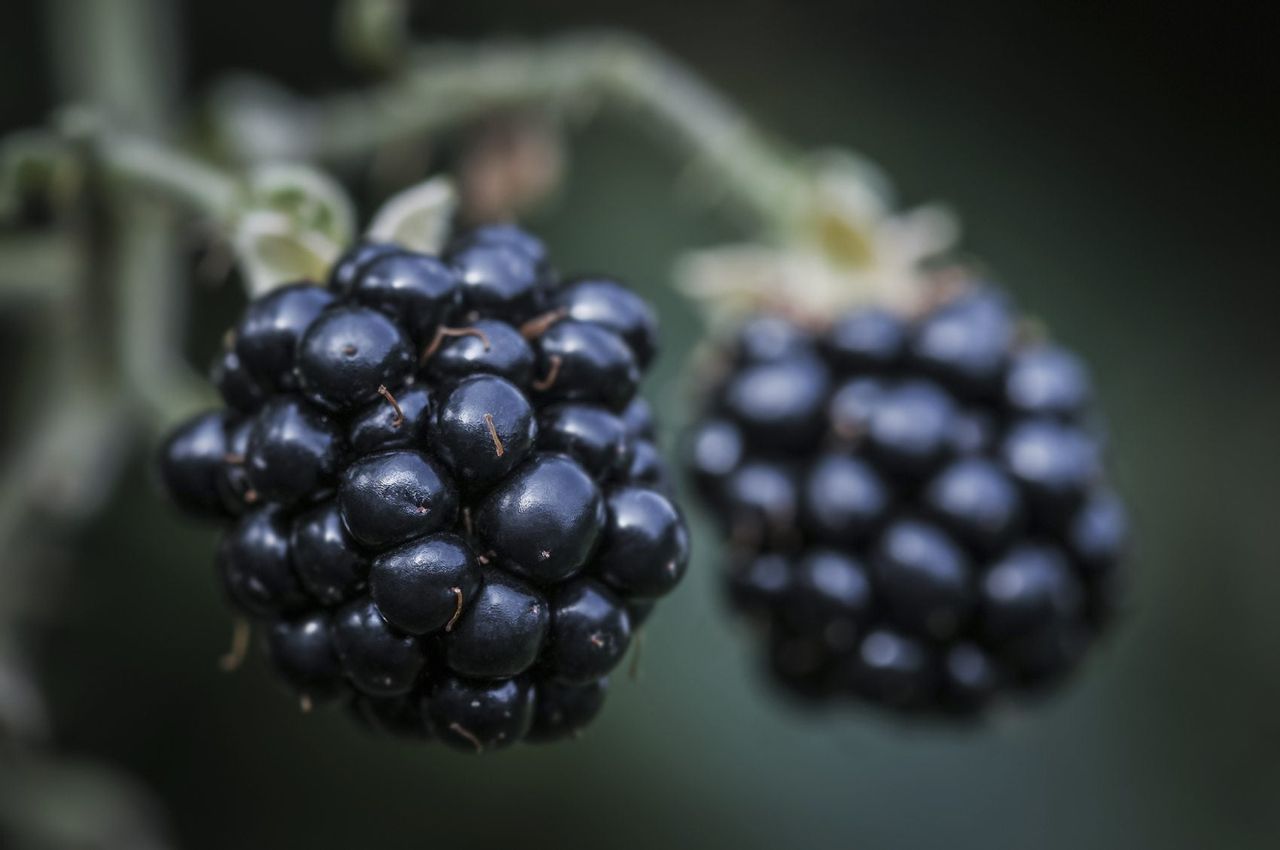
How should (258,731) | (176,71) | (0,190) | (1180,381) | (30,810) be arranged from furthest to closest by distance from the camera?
(1180,381) → (258,731) → (176,71) → (30,810) → (0,190)

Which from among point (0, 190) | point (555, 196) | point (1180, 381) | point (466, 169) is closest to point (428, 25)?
point (555, 196)

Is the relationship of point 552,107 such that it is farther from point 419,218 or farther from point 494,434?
point 494,434

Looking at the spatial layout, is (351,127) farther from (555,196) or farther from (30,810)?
(30,810)

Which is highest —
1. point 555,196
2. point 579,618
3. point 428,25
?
point 428,25

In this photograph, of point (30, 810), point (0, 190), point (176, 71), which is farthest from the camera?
point (176, 71)

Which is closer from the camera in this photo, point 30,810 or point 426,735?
point 426,735

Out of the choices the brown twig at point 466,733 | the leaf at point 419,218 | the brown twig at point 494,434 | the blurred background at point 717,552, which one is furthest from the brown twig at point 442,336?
the blurred background at point 717,552

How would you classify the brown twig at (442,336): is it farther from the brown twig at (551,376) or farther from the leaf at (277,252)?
the leaf at (277,252)
